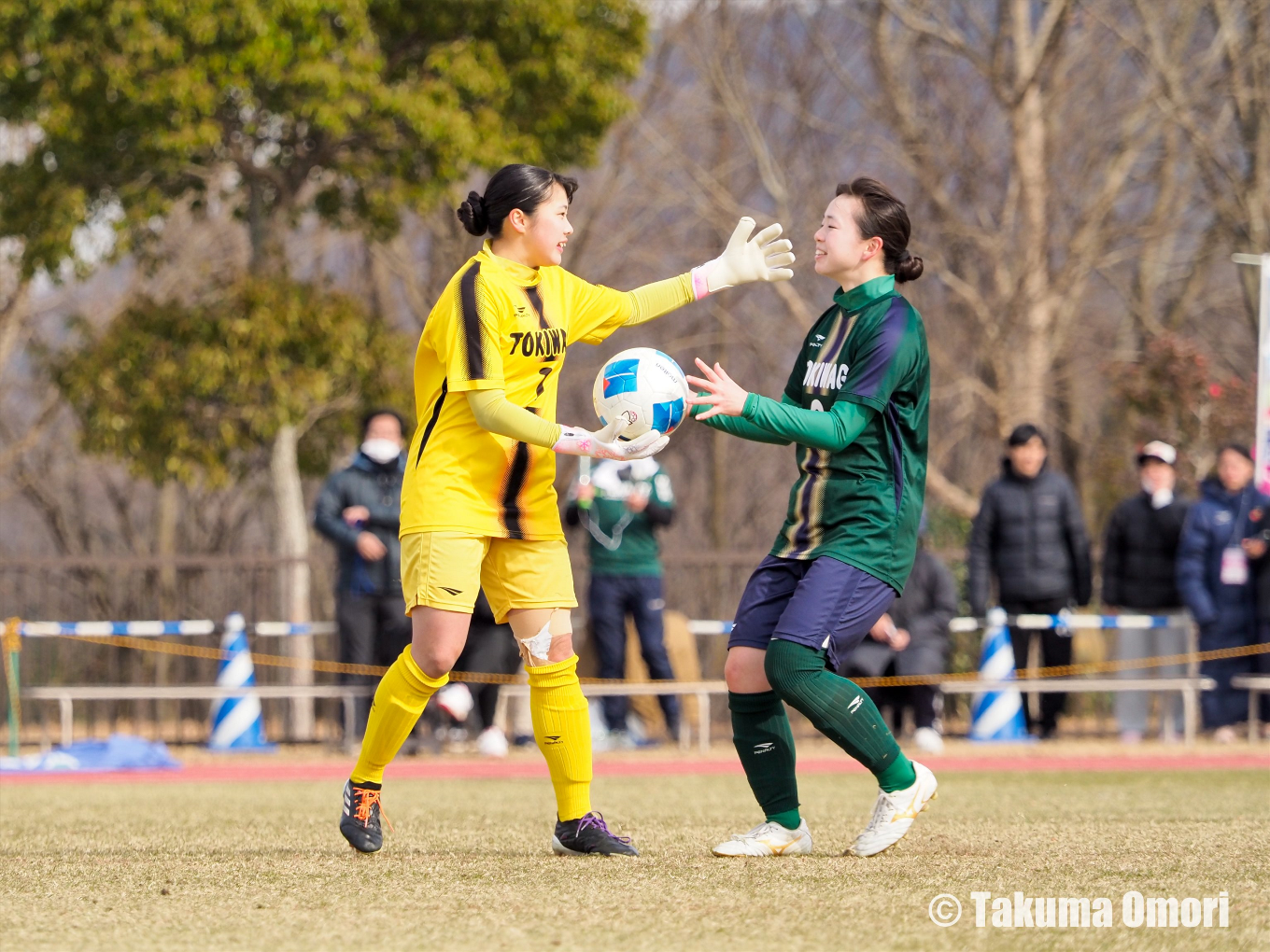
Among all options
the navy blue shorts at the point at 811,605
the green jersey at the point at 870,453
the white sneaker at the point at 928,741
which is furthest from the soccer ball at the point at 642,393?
the white sneaker at the point at 928,741

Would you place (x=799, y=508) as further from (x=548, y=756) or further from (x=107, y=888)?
(x=107, y=888)

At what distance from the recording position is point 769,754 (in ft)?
18.0

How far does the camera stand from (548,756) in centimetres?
552

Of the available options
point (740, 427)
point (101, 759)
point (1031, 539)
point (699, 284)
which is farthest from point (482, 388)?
point (1031, 539)

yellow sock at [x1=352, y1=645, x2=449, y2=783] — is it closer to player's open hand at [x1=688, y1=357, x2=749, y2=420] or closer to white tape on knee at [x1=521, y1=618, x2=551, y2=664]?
white tape on knee at [x1=521, y1=618, x2=551, y2=664]

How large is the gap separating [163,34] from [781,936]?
1080 centimetres

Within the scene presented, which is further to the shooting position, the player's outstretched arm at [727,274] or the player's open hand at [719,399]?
the player's outstretched arm at [727,274]

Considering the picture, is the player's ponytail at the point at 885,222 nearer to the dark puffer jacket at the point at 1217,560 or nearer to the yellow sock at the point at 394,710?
the yellow sock at the point at 394,710

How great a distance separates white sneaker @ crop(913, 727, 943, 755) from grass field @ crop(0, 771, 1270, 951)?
12.7 feet

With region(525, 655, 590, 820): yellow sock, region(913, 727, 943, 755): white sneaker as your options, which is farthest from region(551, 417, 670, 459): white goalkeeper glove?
region(913, 727, 943, 755): white sneaker

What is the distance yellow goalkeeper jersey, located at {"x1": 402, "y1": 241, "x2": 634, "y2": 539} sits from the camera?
5.31 metres

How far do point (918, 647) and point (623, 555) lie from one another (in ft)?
7.21

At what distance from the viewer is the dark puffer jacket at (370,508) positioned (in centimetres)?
1188

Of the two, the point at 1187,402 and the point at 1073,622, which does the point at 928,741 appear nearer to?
the point at 1073,622
